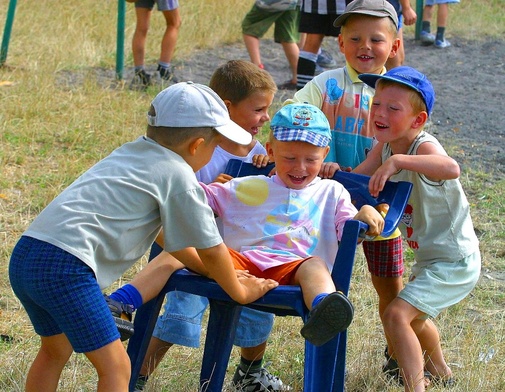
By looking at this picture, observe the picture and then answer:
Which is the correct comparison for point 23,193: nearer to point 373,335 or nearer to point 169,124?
point 373,335

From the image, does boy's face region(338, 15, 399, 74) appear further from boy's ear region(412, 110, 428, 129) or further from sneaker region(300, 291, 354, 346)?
sneaker region(300, 291, 354, 346)

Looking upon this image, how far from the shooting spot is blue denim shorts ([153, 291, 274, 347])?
3.53 m

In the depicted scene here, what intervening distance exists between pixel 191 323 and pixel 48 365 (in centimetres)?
66

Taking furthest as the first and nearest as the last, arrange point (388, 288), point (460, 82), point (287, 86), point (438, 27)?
point (438, 27) → point (460, 82) → point (287, 86) → point (388, 288)

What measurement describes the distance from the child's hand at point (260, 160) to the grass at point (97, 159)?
0.92m

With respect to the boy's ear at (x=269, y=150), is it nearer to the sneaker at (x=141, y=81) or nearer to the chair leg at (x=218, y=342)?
the chair leg at (x=218, y=342)

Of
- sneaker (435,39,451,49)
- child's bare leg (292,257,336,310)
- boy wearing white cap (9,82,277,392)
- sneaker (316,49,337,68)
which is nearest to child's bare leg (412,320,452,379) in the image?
child's bare leg (292,257,336,310)

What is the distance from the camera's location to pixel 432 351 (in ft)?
12.1

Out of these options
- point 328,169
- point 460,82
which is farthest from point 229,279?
point 460,82

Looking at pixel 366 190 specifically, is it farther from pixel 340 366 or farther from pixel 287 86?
pixel 287 86

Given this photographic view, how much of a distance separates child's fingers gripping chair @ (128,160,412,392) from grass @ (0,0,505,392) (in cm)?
24

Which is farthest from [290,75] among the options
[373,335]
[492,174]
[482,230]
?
[373,335]

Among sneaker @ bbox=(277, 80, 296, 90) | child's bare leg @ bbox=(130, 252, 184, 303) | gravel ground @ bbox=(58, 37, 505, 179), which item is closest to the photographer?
child's bare leg @ bbox=(130, 252, 184, 303)

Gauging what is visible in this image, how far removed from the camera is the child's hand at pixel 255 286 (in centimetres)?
302
